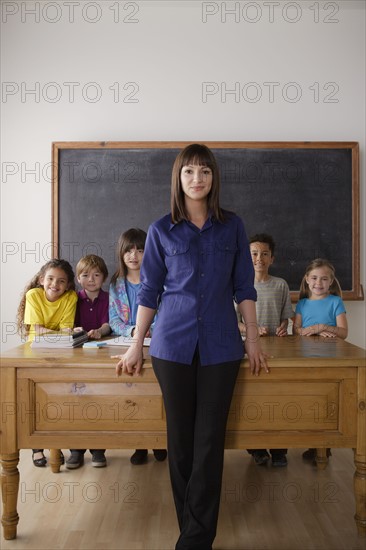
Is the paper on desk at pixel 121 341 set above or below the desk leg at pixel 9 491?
above

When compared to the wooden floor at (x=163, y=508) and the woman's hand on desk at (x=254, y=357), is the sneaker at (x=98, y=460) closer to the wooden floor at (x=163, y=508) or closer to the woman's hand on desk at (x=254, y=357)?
the wooden floor at (x=163, y=508)

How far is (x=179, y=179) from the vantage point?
193 centimetres

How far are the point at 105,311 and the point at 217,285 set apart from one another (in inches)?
45.4

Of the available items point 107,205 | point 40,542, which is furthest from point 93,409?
point 107,205

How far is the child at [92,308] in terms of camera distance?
2816 mm

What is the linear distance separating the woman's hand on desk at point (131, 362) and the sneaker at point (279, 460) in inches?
45.8

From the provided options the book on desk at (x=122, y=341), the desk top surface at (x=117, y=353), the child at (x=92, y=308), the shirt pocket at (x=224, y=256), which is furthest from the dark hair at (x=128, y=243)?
the shirt pocket at (x=224, y=256)

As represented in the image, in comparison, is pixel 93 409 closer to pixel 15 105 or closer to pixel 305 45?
pixel 15 105

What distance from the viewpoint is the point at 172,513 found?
2.27 meters

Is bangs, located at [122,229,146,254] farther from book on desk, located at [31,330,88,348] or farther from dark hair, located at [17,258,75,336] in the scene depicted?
book on desk, located at [31,330,88,348]

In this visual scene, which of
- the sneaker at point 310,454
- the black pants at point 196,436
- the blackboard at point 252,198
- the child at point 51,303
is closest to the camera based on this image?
the black pants at point 196,436

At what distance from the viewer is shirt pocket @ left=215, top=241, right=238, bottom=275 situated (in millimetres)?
1913

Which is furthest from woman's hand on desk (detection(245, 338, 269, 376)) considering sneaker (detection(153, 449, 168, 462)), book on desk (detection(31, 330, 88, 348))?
sneaker (detection(153, 449, 168, 462))

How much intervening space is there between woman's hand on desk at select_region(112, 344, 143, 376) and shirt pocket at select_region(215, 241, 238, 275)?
41 centimetres
